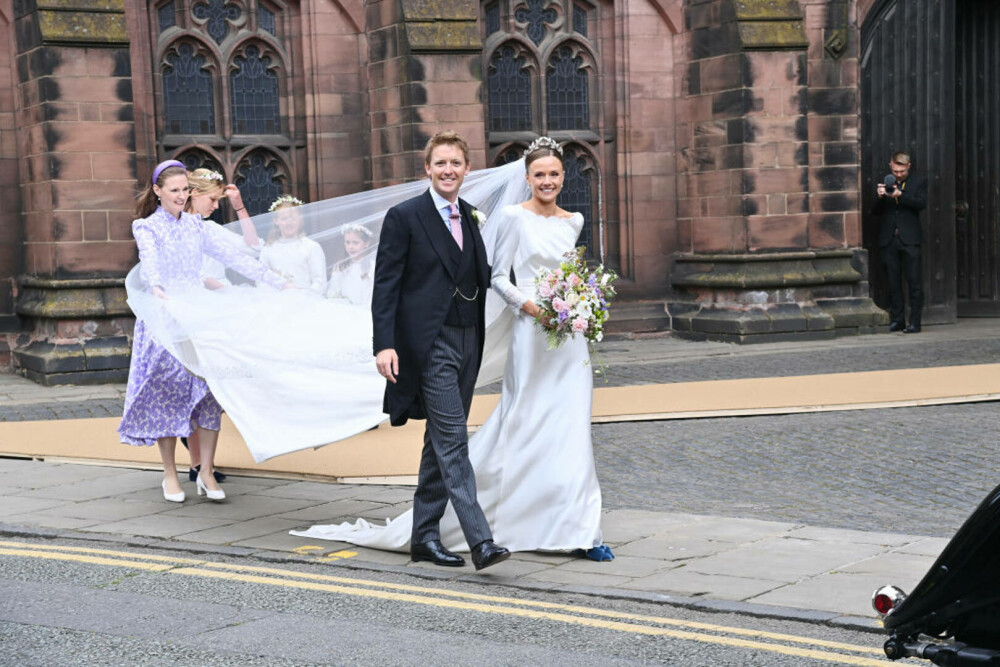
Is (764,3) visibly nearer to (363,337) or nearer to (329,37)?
(329,37)

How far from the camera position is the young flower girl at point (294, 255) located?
9.05 metres

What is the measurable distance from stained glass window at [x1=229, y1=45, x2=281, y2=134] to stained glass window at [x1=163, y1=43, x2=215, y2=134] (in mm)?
330

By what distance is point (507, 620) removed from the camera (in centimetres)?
590

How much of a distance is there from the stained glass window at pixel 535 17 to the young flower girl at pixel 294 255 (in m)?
8.60

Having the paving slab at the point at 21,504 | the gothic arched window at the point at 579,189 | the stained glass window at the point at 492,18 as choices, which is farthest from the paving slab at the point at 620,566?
the stained glass window at the point at 492,18

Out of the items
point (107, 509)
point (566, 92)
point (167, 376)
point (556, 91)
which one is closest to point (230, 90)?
point (556, 91)

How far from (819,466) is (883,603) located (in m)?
5.19

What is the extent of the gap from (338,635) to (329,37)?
1191 centimetres

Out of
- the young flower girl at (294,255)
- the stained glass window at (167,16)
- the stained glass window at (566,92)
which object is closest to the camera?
the young flower girl at (294,255)

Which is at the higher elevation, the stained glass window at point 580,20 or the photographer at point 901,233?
the stained glass window at point 580,20

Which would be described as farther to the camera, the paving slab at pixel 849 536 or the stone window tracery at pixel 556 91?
the stone window tracery at pixel 556 91

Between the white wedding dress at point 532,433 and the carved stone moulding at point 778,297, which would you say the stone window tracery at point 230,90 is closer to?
the carved stone moulding at point 778,297

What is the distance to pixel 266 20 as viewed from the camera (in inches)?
653

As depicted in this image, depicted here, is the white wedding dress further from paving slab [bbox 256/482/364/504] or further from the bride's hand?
paving slab [bbox 256/482/364/504]
